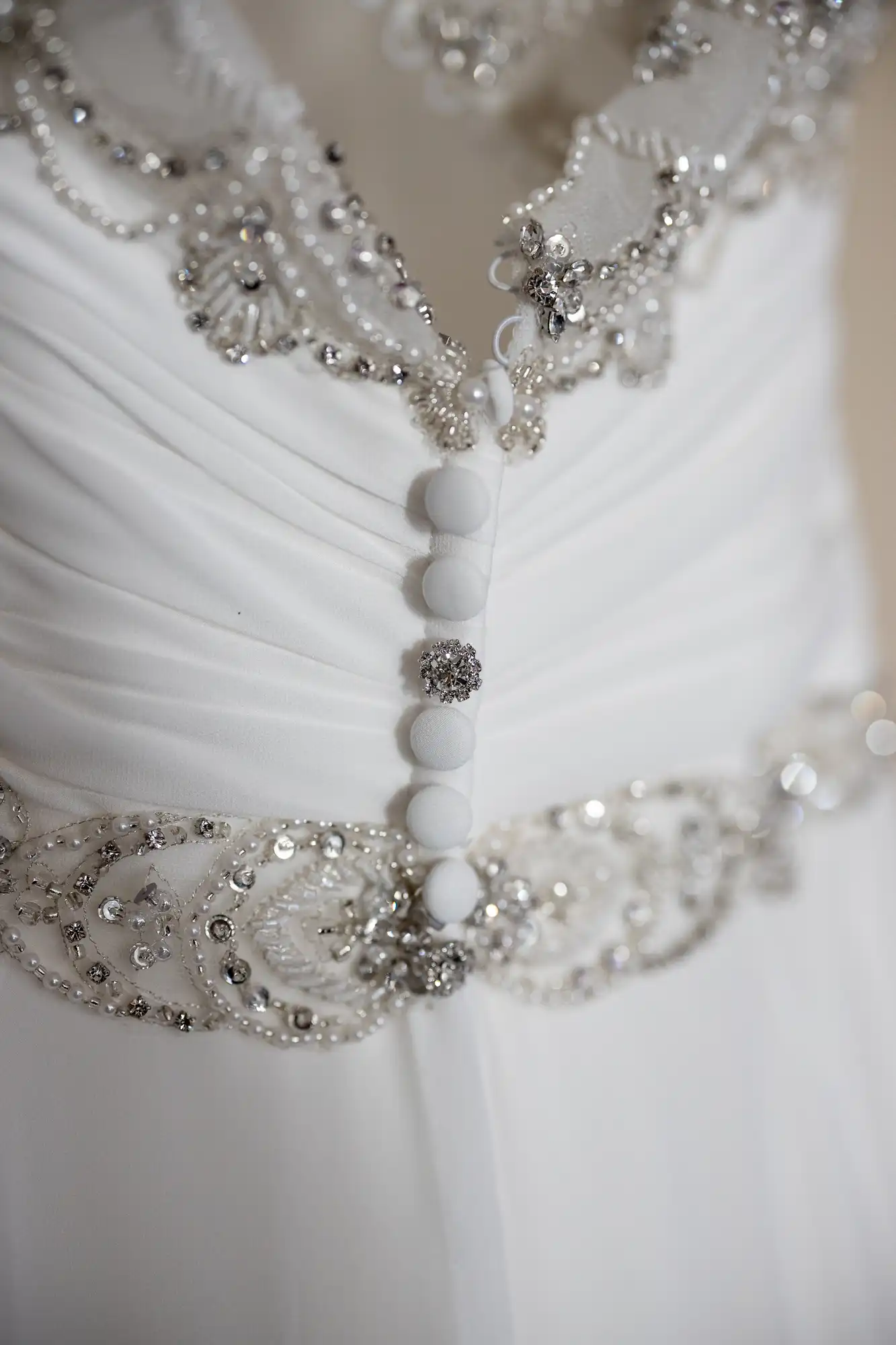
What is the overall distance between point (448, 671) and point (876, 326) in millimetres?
1000

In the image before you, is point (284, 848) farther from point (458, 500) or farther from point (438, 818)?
point (458, 500)

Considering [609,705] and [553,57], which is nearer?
[609,705]

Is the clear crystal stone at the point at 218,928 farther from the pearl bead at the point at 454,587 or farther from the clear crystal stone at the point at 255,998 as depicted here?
the pearl bead at the point at 454,587

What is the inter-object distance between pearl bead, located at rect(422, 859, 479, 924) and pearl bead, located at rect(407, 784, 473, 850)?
0.04ft

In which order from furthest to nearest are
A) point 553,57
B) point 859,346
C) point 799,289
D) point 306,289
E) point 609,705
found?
point 859,346 → point 553,57 → point 799,289 → point 609,705 → point 306,289

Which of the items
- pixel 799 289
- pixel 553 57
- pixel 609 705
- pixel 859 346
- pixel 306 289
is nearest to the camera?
pixel 306 289

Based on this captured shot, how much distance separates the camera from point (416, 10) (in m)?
0.85

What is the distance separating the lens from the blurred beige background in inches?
48.2

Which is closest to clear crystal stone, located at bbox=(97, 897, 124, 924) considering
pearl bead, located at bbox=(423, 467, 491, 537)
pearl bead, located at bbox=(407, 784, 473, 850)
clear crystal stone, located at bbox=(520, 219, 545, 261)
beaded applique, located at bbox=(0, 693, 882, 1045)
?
beaded applique, located at bbox=(0, 693, 882, 1045)

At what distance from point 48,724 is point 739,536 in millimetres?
457

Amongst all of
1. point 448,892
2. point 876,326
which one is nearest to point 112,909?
point 448,892

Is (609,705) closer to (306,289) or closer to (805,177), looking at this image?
(306,289)

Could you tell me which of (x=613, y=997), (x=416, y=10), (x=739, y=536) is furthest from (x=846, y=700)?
(x=416, y=10)

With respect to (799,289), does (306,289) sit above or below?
below
